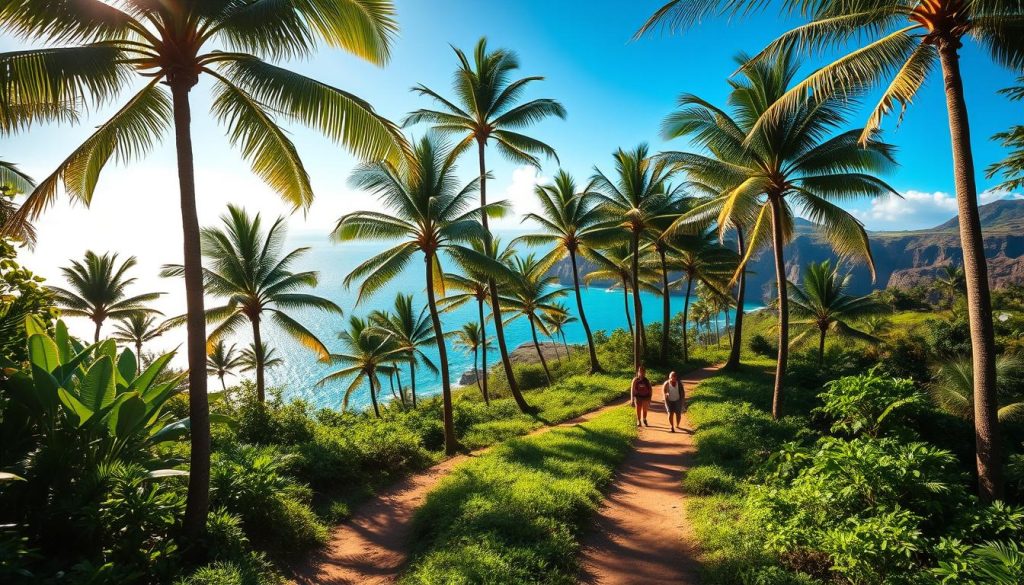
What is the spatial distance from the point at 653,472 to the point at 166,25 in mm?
9517

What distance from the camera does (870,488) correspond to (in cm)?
458

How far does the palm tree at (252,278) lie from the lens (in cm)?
1401

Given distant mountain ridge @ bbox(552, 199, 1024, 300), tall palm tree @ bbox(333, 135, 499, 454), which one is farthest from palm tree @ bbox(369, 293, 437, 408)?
distant mountain ridge @ bbox(552, 199, 1024, 300)

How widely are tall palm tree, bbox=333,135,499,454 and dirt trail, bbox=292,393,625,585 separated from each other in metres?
2.98

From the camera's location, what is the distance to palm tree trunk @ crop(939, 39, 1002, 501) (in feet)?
16.7

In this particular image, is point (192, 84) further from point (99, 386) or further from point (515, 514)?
point (515, 514)

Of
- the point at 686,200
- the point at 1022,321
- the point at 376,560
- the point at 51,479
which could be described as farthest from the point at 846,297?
the point at 51,479

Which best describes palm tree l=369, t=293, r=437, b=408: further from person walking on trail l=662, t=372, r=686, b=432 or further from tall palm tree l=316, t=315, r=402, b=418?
person walking on trail l=662, t=372, r=686, b=432

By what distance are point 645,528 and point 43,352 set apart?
7.57 m

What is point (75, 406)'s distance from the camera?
4.59 metres

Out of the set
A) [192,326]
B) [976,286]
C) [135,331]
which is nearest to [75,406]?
[192,326]

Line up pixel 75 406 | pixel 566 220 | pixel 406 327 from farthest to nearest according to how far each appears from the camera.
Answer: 1. pixel 406 327
2. pixel 566 220
3. pixel 75 406

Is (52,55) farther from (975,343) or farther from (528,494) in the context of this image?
(975,343)

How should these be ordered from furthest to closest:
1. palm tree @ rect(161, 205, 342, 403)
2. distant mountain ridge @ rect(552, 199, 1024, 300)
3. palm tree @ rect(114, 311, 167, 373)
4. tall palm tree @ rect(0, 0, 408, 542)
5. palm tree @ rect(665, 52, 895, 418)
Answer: distant mountain ridge @ rect(552, 199, 1024, 300), palm tree @ rect(114, 311, 167, 373), palm tree @ rect(161, 205, 342, 403), palm tree @ rect(665, 52, 895, 418), tall palm tree @ rect(0, 0, 408, 542)
